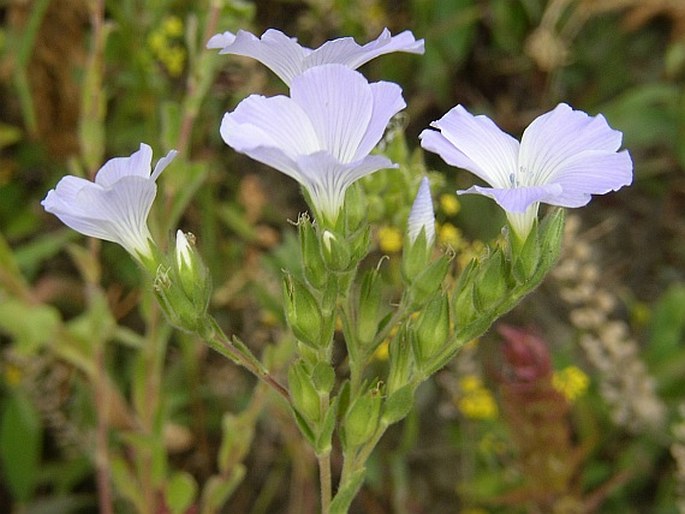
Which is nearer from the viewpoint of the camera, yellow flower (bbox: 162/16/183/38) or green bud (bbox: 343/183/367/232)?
green bud (bbox: 343/183/367/232)

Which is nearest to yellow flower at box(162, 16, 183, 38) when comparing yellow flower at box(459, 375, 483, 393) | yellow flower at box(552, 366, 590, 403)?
yellow flower at box(459, 375, 483, 393)

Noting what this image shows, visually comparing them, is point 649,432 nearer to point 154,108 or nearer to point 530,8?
point 530,8

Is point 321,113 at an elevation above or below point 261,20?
below

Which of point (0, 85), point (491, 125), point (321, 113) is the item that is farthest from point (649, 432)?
point (0, 85)

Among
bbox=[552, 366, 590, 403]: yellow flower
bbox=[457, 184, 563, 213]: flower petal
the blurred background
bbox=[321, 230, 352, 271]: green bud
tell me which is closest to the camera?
bbox=[457, 184, 563, 213]: flower petal

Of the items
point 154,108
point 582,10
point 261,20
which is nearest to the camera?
point 154,108

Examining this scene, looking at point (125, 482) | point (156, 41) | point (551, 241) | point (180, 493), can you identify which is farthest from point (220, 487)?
point (156, 41)

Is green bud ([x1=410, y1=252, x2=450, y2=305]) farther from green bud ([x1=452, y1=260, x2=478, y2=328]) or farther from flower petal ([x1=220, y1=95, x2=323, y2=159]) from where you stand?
flower petal ([x1=220, y1=95, x2=323, y2=159])
